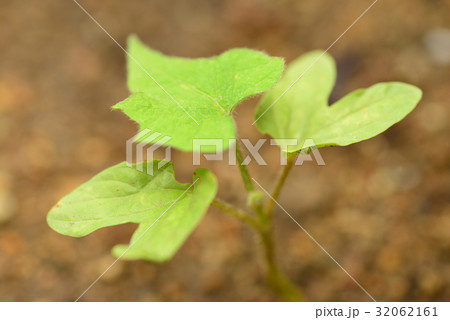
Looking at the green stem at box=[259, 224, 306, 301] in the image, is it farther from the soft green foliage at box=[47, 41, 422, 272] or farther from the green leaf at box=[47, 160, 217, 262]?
the green leaf at box=[47, 160, 217, 262]

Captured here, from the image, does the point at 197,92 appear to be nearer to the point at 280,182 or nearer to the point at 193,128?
the point at 193,128

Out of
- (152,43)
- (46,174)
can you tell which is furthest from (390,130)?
(46,174)

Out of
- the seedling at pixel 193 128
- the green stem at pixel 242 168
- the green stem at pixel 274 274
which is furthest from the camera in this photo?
the green stem at pixel 274 274

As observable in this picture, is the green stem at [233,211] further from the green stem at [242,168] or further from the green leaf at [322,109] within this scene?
the green leaf at [322,109]

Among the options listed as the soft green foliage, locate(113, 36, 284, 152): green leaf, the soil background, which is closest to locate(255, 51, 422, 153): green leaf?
the soft green foliage

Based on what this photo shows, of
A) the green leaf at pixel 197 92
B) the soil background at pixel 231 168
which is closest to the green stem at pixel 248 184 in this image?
the green leaf at pixel 197 92

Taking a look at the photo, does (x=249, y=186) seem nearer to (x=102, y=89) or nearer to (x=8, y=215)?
(x=8, y=215)
